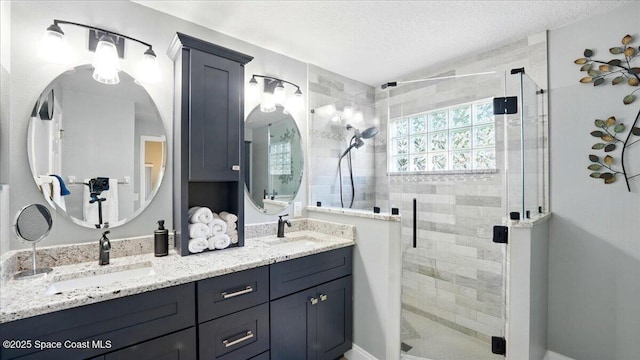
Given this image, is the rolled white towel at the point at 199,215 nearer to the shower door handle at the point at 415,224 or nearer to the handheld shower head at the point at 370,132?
the handheld shower head at the point at 370,132

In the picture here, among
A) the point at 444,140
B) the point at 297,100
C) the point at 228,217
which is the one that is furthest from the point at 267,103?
the point at 444,140

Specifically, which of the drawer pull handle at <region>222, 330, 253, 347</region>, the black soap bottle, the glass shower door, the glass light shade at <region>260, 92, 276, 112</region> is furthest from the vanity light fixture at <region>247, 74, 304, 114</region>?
the drawer pull handle at <region>222, 330, 253, 347</region>

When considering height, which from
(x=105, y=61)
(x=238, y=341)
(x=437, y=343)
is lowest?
(x=437, y=343)

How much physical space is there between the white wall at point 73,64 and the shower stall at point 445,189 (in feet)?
4.68

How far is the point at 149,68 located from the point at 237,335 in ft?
5.62

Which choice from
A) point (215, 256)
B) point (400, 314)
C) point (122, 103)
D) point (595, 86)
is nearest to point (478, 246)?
point (400, 314)

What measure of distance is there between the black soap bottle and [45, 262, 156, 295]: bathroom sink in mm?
100

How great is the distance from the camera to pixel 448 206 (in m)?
2.41

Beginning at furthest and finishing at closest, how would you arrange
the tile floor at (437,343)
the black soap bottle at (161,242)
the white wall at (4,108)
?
the tile floor at (437,343) < the black soap bottle at (161,242) < the white wall at (4,108)

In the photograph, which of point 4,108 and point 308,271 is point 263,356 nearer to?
point 308,271

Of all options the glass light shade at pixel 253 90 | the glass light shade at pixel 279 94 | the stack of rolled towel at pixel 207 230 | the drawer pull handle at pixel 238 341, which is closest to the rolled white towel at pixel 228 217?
the stack of rolled towel at pixel 207 230

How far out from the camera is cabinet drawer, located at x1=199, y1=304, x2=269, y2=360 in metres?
1.41

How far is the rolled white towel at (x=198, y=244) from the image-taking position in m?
1.74

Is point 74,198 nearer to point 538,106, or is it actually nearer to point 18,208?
point 18,208
